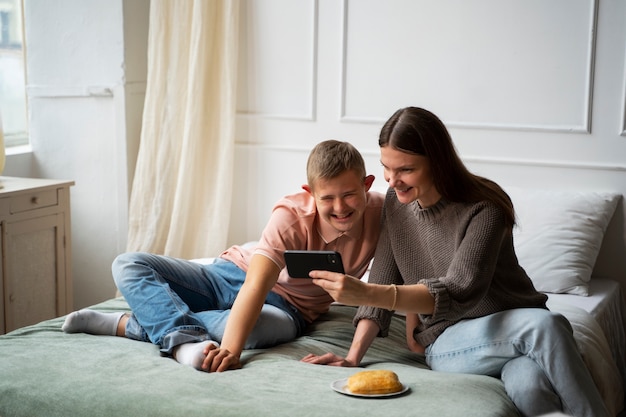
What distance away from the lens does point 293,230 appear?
2.17 metres

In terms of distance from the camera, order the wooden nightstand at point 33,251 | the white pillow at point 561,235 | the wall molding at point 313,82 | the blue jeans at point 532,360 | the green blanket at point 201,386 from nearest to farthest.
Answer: the green blanket at point 201,386 → the blue jeans at point 532,360 → the white pillow at point 561,235 → the wooden nightstand at point 33,251 → the wall molding at point 313,82

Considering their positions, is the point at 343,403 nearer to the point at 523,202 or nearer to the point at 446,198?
the point at 446,198

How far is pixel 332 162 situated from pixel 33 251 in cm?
155

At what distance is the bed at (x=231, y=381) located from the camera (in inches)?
67.0

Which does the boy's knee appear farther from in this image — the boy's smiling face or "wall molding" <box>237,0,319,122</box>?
"wall molding" <box>237,0,319,122</box>

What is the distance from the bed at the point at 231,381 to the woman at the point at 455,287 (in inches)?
3.0

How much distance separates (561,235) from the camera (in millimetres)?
2824


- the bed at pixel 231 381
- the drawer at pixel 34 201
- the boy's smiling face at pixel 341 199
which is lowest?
the bed at pixel 231 381

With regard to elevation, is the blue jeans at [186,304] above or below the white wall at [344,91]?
below

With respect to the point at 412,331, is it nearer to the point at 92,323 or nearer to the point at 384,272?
the point at 384,272

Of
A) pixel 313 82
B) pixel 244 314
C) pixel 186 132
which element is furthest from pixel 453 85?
pixel 244 314

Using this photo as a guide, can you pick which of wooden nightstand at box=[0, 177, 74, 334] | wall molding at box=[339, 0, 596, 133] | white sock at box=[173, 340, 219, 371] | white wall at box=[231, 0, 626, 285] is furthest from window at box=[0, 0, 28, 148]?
white sock at box=[173, 340, 219, 371]

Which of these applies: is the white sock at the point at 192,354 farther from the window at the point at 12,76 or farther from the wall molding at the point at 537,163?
the window at the point at 12,76

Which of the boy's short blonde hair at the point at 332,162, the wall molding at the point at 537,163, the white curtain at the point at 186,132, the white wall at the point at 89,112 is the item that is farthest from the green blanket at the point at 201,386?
the white wall at the point at 89,112
